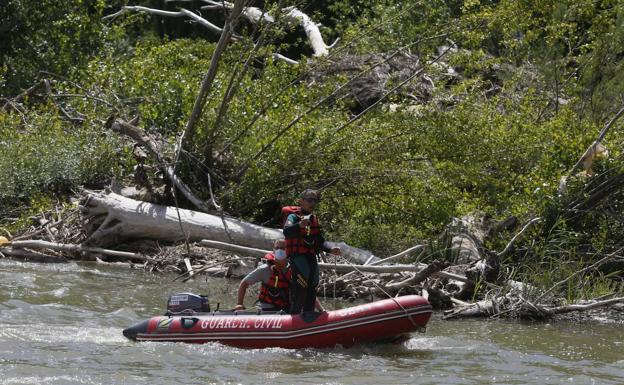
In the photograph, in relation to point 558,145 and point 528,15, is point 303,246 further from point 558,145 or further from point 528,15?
point 528,15

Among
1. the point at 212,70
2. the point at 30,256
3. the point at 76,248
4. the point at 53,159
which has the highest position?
the point at 212,70

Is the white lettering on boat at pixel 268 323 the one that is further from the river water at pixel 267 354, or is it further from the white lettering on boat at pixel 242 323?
the river water at pixel 267 354

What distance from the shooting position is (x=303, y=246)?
9070mm

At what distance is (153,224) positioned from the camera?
13.6 meters

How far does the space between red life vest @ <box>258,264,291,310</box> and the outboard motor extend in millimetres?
586

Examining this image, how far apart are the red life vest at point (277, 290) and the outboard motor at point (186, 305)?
0.59 m

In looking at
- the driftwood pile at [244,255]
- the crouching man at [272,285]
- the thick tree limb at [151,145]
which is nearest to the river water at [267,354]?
the driftwood pile at [244,255]

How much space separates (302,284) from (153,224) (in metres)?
5.04

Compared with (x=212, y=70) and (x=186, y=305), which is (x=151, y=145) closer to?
(x=212, y=70)

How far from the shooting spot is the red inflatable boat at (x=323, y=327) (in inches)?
347

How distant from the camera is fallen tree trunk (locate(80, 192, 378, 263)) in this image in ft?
43.5

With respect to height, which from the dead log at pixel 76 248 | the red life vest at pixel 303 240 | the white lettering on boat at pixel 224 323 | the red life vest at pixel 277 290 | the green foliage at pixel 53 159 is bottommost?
the white lettering on boat at pixel 224 323

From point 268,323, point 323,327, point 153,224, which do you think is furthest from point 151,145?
point 323,327

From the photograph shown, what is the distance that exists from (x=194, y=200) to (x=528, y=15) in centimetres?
527
